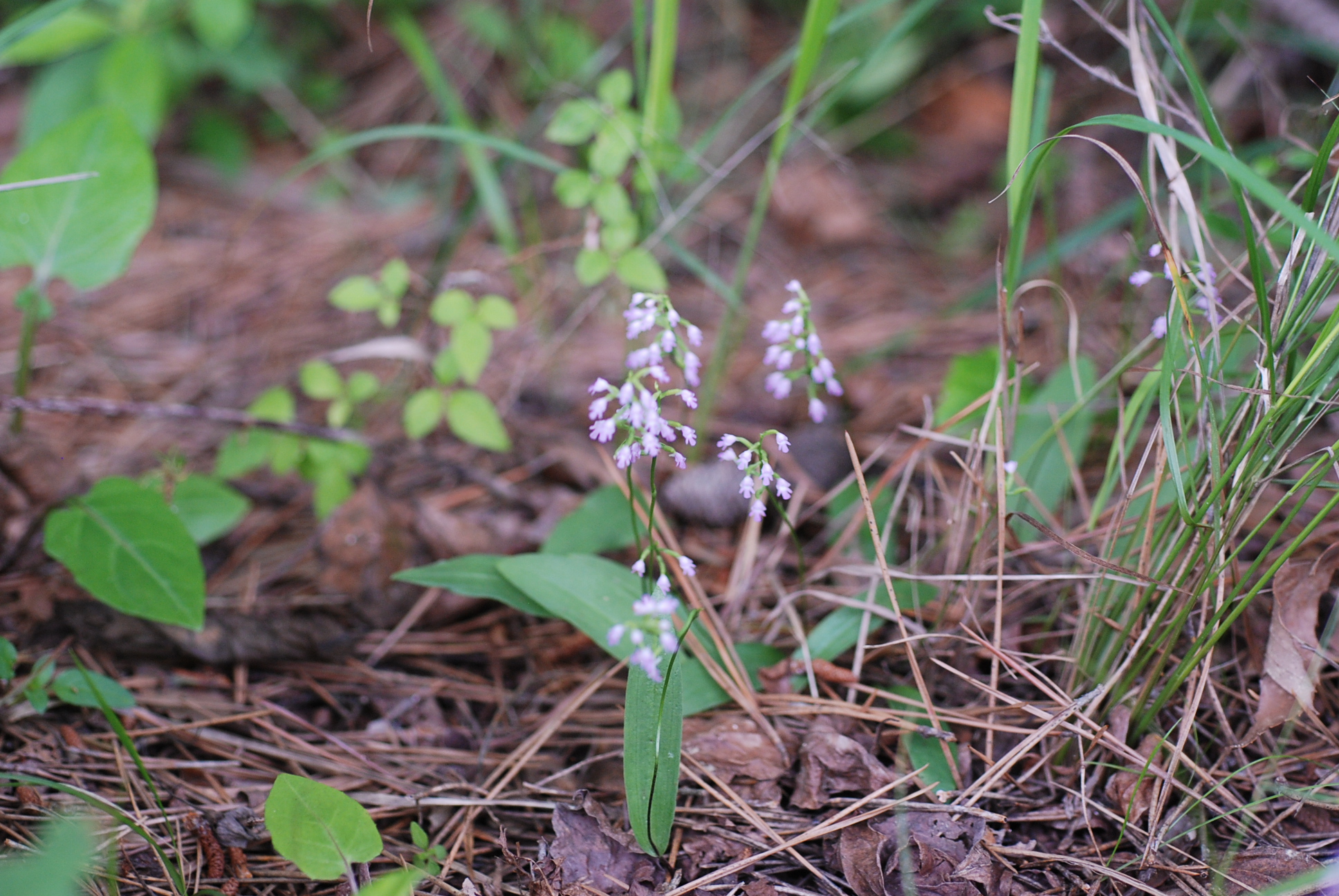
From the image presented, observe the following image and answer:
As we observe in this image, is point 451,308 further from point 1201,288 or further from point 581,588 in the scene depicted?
point 1201,288

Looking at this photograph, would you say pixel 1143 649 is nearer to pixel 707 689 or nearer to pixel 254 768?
pixel 707 689

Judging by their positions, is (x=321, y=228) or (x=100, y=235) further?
(x=321, y=228)

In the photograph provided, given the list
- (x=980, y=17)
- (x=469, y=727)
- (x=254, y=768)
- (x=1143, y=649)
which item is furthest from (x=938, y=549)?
(x=980, y=17)

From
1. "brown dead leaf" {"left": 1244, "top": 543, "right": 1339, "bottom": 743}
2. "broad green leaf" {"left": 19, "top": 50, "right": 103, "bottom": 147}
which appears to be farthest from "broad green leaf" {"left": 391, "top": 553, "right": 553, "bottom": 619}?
"broad green leaf" {"left": 19, "top": 50, "right": 103, "bottom": 147}

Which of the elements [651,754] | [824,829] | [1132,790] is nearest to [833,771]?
[824,829]

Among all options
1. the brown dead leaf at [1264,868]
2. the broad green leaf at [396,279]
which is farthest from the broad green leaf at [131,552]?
the brown dead leaf at [1264,868]
